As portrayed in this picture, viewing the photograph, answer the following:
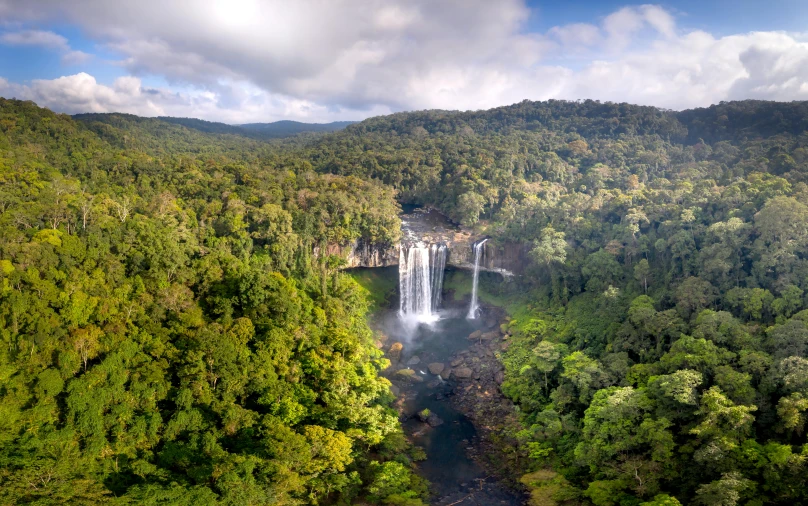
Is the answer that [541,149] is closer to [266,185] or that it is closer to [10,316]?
[266,185]

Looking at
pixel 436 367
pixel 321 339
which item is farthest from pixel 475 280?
pixel 321 339

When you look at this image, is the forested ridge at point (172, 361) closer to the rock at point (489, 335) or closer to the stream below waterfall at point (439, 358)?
the stream below waterfall at point (439, 358)

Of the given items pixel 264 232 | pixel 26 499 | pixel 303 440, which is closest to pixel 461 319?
pixel 264 232

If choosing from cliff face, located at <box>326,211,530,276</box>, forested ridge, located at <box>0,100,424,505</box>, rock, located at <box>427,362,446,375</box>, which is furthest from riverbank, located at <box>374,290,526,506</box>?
cliff face, located at <box>326,211,530,276</box>

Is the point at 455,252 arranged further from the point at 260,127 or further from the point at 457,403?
the point at 260,127

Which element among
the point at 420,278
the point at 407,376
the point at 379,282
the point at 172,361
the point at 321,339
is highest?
the point at 420,278

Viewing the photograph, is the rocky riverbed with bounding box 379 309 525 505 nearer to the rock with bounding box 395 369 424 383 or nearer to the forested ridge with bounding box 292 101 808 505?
the rock with bounding box 395 369 424 383
